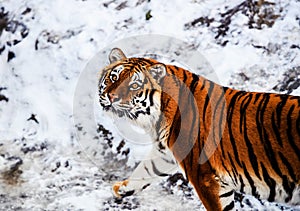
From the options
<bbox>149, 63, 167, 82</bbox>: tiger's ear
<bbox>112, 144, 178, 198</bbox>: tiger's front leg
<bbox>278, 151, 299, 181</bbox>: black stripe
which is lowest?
<bbox>112, 144, 178, 198</bbox>: tiger's front leg

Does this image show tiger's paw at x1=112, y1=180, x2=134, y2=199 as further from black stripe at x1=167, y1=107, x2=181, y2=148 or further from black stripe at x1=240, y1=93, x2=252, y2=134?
black stripe at x1=240, y1=93, x2=252, y2=134

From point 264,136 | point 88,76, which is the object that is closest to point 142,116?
point 264,136

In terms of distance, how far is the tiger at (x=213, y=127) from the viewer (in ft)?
6.95

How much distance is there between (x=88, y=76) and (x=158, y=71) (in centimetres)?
119

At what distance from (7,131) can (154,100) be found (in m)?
1.35

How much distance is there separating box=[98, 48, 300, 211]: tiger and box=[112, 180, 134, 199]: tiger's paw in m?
0.35

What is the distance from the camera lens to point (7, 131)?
332cm

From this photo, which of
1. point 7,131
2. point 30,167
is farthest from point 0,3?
point 30,167

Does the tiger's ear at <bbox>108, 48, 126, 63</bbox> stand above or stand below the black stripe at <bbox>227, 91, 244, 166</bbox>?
above

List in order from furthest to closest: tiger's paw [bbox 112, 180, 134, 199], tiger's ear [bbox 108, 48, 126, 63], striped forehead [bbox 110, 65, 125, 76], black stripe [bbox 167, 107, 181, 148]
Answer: tiger's paw [bbox 112, 180, 134, 199] → tiger's ear [bbox 108, 48, 126, 63] → striped forehead [bbox 110, 65, 125, 76] → black stripe [bbox 167, 107, 181, 148]

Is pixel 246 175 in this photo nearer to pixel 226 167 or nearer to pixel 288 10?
pixel 226 167

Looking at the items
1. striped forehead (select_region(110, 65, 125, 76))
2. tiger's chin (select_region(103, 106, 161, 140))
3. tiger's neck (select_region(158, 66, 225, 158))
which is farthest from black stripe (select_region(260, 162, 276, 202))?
striped forehead (select_region(110, 65, 125, 76))

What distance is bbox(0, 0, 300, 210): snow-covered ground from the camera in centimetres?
290

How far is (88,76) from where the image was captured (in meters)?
3.45
